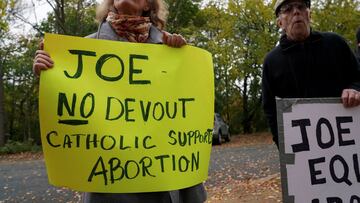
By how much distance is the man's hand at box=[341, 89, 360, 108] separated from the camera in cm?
229

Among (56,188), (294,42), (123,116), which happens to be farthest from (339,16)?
(123,116)

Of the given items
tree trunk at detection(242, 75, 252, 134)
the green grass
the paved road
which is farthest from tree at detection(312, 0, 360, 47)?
the green grass

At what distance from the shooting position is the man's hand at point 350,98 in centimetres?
229

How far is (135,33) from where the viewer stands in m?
2.18

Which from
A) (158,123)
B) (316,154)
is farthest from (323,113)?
(158,123)

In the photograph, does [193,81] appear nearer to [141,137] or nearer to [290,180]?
[141,137]

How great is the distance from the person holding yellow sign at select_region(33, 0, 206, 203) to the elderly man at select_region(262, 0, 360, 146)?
653 mm

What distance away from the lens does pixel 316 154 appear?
2254 mm

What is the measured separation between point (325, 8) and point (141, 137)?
59.3 feet

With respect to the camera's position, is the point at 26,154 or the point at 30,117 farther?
the point at 30,117

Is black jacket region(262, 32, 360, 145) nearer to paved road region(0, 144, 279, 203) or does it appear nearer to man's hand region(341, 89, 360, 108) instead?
man's hand region(341, 89, 360, 108)

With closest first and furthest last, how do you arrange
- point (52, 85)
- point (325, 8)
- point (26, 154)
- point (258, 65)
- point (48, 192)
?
point (52, 85) < point (48, 192) < point (26, 154) < point (325, 8) < point (258, 65)

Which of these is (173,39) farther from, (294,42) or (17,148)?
(17,148)

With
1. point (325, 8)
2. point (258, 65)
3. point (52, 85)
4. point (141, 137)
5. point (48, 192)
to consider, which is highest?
point (325, 8)
